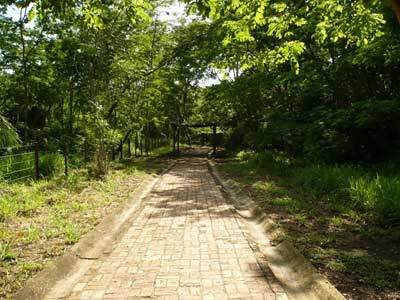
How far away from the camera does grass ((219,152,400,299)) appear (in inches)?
161

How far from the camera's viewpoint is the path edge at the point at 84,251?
13.0 feet

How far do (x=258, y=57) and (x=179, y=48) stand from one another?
1279cm

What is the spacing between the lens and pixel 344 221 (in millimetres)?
6316

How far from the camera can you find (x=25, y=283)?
13.0 ft

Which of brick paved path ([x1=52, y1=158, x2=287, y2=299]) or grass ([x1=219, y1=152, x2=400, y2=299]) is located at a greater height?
grass ([x1=219, y1=152, x2=400, y2=299])

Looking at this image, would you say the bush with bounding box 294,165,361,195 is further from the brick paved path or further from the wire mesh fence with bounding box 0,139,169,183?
the wire mesh fence with bounding box 0,139,169,183

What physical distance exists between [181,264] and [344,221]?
10.3 ft

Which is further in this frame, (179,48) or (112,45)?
(179,48)

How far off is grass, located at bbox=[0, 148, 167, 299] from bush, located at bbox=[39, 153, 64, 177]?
887 millimetres

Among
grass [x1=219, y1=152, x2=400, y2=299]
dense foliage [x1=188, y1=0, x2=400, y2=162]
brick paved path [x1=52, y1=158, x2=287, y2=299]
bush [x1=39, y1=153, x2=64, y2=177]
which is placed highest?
dense foliage [x1=188, y1=0, x2=400, y2=162]

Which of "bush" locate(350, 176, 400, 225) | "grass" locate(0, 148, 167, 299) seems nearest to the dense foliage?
"bush" locate(350, 176, 400, 225)

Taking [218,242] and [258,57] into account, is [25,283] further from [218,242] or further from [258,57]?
[258,57]

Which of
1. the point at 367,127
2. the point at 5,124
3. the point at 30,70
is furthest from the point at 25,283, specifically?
the point at 30,70

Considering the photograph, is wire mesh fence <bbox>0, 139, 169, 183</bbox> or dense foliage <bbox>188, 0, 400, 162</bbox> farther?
wire mesh fence <bbox>0, 139, 169, 183</bbox>
